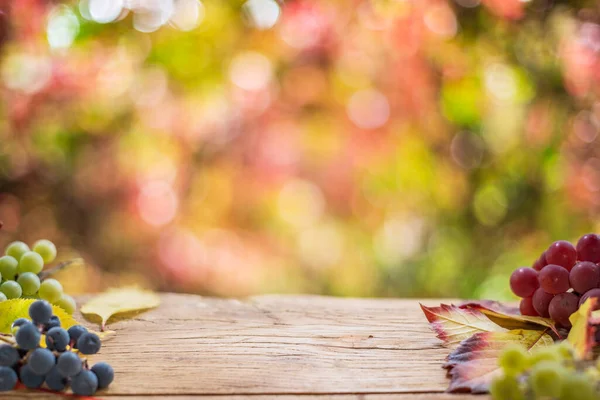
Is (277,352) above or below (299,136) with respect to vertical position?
below

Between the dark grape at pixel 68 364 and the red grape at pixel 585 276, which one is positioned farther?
the red grape at pixel 585 276

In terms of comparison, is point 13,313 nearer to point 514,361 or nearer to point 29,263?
point 29,263

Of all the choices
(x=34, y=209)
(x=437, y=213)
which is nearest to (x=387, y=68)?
(x=437, y=213)

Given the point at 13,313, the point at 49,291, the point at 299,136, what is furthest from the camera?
the point at 299,136

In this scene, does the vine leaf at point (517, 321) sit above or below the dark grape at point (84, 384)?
above

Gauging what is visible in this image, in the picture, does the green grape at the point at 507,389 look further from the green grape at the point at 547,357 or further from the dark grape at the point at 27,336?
the dark grape at the point at 27,336

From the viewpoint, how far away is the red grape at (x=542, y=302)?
71 centimetres

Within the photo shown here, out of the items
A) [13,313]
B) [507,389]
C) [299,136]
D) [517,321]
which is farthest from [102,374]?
[299,136]

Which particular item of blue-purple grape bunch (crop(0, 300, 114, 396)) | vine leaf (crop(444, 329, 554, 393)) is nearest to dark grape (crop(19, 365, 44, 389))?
blue-purple grape bunch (crop(0, 300, 114, 396))

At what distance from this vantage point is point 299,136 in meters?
2.27

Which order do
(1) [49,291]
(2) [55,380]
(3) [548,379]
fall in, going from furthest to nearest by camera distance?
(1) [49,291] < (2) [55,380] < (3) [548,379]

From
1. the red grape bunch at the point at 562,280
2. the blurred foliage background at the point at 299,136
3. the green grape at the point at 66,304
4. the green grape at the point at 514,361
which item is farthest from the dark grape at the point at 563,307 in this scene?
the blurred foliage background at the point at 299,136

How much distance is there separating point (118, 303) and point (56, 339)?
297 mm

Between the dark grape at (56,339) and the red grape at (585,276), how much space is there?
0.59 metres
